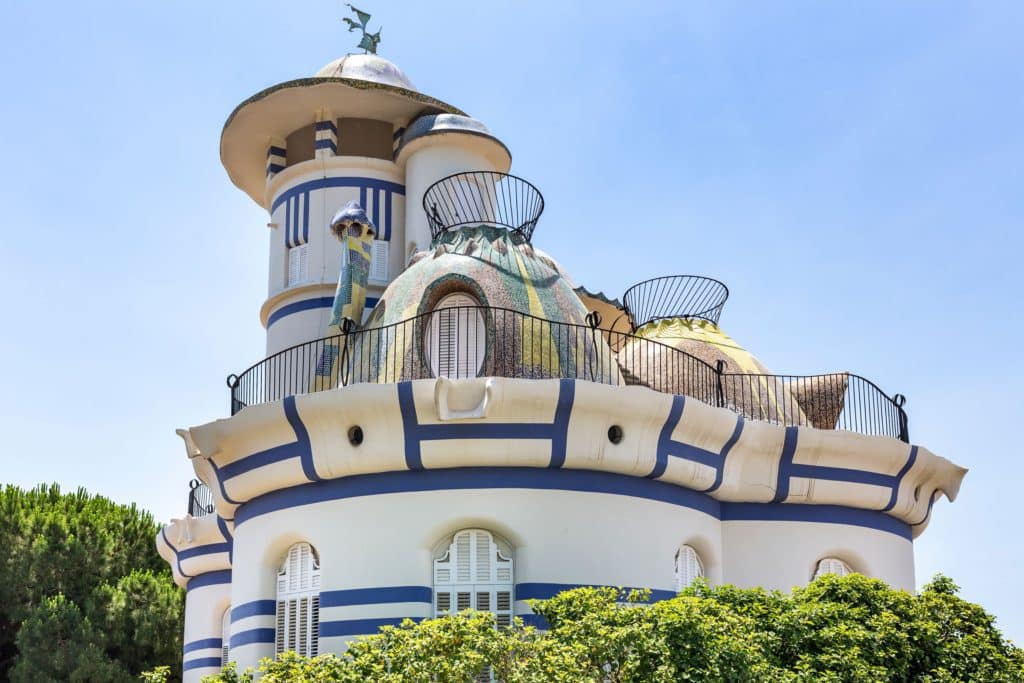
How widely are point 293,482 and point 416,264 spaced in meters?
4.36

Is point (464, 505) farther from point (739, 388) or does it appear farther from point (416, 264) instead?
A: point (739, 388)

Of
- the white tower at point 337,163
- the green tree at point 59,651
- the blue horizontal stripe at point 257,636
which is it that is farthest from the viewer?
the green tree at point 59,651

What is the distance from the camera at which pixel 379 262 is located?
2727 centimetres

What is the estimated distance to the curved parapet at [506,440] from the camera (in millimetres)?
19078

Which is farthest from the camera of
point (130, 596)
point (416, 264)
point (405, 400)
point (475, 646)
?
point (130, 596)

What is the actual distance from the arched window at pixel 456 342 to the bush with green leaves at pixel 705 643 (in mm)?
4691

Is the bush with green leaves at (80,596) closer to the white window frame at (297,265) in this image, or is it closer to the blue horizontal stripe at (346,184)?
the white window frame at (297,265)

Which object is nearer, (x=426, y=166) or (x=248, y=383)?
(x=248, y=383)

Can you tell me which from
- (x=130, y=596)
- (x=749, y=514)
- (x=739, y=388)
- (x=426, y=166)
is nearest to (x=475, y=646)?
(x=749, y=514)

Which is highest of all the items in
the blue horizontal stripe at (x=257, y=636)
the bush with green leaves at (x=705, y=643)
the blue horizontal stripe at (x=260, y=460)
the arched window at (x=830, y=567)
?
the blue horizontal stripe at (x=260, y=460)

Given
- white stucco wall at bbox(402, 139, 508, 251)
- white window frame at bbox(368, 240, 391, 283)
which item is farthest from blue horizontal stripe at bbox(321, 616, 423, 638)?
white stucco wall at bbox(402, 139, 508, 251)

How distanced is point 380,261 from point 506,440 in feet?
29.7

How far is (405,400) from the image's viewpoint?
62.5 ft

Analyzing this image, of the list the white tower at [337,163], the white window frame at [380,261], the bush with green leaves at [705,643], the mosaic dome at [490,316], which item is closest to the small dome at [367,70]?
the white tower at [337,163]
